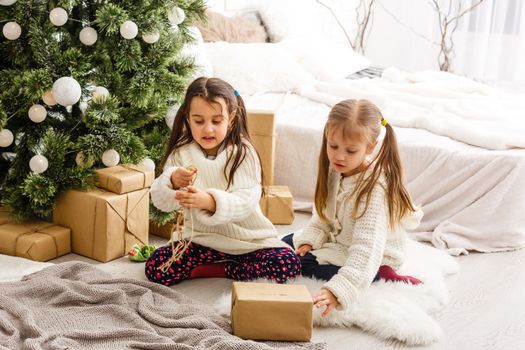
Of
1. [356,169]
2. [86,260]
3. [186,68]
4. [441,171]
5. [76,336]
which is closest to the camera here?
[76,336]

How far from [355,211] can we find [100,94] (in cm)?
96

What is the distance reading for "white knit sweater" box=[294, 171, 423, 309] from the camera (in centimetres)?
204

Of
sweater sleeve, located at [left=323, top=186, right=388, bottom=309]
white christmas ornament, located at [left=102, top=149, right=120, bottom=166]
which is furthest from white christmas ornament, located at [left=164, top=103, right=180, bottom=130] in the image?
sweater sleeve, located at [left=323, top=186, right=388, bottom=309]

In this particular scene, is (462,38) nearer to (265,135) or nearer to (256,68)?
(256,68)

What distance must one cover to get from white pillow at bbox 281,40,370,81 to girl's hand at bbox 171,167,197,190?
190cm

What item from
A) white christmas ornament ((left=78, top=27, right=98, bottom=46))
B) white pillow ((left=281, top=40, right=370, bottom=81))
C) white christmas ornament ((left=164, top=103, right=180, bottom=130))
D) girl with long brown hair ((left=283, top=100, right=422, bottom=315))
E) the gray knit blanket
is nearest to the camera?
the gray knit blanket

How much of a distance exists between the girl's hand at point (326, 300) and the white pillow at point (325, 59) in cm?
209

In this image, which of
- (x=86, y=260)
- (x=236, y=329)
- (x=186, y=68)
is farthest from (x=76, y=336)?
(x=186, y=68)

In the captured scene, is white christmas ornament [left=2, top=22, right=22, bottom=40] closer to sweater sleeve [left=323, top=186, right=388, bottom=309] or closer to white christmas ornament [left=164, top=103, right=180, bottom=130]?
white christmas ornament [left=164, top=103, right=180, bottom=130]

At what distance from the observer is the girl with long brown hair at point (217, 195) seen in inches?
87.4

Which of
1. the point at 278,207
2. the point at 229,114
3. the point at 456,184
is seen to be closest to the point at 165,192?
the point at 229,114

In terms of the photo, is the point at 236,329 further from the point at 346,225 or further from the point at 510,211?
the point at 510,211

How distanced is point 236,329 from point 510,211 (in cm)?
141

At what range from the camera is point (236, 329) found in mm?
1929
